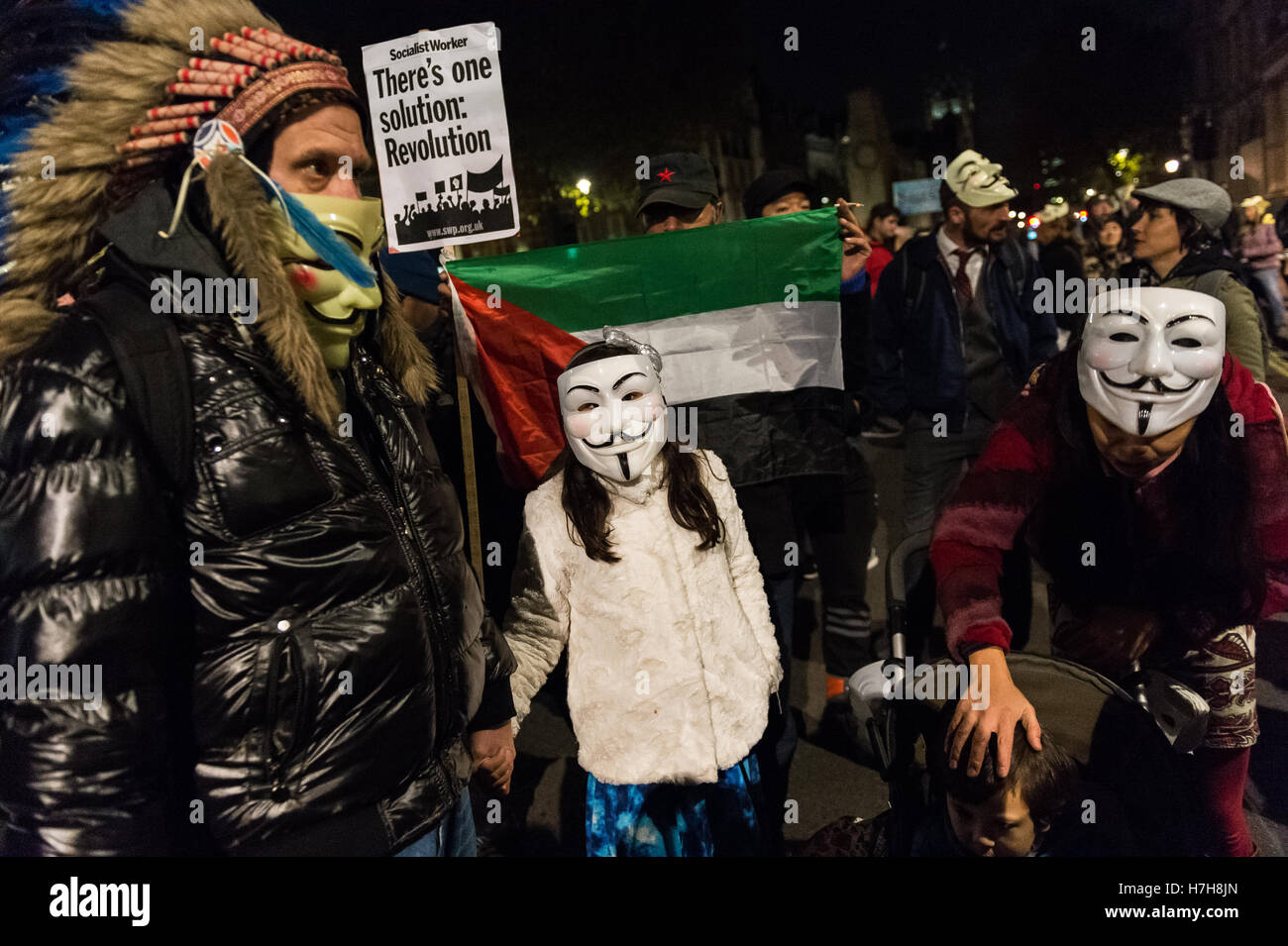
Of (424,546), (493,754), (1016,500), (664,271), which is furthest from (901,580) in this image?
(664,271)

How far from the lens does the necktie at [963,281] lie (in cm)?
430

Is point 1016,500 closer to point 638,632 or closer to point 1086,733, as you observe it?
point 1086,733

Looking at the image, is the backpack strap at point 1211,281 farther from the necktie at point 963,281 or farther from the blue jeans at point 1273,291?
the blue jeans at point 1273,291

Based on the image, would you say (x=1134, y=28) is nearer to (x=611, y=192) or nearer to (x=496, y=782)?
(x=496, y=782)

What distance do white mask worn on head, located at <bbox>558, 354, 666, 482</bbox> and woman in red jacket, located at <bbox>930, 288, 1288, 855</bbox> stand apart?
89 centimetres

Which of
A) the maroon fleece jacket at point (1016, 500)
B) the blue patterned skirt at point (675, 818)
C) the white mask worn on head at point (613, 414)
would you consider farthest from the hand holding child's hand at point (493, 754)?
the maroon fleece jacket at point (1016, 500)

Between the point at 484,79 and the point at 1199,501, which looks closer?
the point at 1199,501

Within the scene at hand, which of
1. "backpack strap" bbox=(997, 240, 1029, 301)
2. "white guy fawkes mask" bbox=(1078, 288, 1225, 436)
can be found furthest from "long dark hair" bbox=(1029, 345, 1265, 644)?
"backpack strap" bbox=(997, 240, 1029, 301)

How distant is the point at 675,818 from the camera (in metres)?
2.48

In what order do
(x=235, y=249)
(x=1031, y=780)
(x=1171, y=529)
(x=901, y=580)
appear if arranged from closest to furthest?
(x=235, y=249)
(x=1031, y=780)
(x=1171, y=529)
(x=901, y=580)

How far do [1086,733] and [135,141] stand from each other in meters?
2.50
